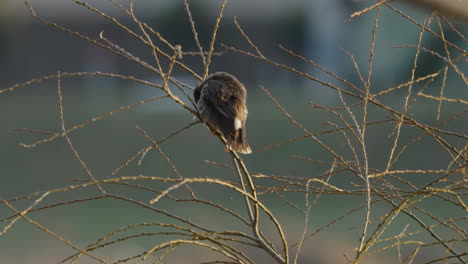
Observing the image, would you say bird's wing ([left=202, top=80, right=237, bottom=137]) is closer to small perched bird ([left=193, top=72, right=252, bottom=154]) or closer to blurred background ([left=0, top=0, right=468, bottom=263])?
small perched bird ([left=193, top=72, right=252, bottom=154])

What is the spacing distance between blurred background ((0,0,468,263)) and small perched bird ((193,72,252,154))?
4.30 metres

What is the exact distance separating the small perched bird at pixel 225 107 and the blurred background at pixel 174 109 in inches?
169

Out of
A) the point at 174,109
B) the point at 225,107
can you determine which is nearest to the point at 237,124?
the point at 225,107

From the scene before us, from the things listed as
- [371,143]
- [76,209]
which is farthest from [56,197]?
[371,143]

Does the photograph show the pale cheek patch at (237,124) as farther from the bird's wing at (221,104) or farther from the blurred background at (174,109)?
the blurred background at (174,109)

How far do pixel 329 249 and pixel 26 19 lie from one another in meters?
16.6

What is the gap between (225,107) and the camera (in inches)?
104

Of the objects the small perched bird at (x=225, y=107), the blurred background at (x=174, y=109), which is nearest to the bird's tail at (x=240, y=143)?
the small perched bird at (x=225, y=107)

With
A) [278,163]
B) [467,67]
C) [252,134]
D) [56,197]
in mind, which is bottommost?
[56,197]

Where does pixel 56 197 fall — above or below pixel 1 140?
below

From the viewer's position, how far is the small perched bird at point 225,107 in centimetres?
254

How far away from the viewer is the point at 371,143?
1284cm

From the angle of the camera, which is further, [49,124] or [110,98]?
[110,98]

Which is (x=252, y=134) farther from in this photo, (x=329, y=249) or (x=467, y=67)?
(x=329, y=249)
